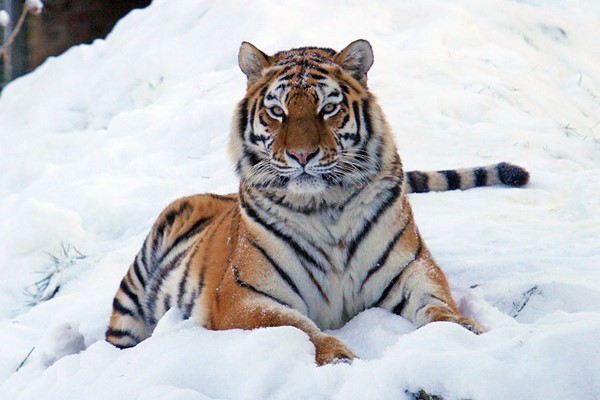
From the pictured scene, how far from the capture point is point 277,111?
303 centimetres

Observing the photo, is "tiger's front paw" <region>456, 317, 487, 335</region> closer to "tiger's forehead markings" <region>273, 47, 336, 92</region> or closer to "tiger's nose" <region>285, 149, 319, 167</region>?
"tiger's nose" <region>285, 149, 319, 167</region>

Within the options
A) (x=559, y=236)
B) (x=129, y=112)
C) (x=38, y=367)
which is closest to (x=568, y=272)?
(x=559, y=236)

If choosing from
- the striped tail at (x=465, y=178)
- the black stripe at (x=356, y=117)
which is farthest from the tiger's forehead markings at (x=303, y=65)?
the striped tail at (x=465, y=178)

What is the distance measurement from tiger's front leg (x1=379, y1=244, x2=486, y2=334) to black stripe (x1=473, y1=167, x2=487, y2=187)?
1.52 meters

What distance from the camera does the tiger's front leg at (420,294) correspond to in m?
2.85

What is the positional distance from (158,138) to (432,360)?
13.8 ft

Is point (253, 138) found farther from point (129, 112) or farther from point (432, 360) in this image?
point (129, 112)

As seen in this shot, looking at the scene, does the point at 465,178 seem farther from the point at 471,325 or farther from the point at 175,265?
the point at 471,325

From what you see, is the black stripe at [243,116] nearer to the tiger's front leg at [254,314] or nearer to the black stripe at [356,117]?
the black stripe at [356,117]

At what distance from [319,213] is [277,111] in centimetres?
37

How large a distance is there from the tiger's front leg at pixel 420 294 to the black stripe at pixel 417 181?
1389 millimetres

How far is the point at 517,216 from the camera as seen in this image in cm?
408

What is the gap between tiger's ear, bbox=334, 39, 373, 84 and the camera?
10.3ft

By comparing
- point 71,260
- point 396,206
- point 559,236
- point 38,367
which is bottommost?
point 71,260
